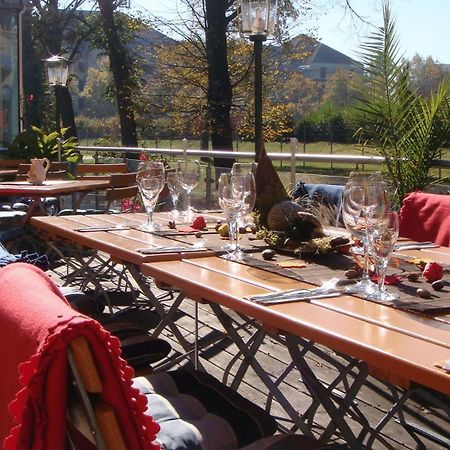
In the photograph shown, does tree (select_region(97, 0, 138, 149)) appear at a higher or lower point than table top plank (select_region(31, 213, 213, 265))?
higher

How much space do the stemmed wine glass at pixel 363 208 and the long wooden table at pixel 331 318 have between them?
0.48ft

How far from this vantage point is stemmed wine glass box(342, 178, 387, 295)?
6.73 feet

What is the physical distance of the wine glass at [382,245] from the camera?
191 centimetres

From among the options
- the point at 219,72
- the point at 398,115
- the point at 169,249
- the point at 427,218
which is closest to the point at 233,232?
the point at 169,249

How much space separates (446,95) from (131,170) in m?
4.37

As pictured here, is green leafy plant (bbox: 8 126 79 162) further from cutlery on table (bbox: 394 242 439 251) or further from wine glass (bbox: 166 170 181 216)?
cutlery on table (bbox: 394 242 439 251)

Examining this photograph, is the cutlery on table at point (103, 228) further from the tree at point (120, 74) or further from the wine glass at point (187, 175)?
the tree at point (120, 74)

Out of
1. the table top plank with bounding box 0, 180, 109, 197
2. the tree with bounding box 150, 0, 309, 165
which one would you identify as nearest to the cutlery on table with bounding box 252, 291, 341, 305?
the table top plank with bounding box 0, 180, 109, 197

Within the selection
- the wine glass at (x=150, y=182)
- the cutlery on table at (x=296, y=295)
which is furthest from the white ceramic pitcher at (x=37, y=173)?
the cutlery on table at (x=296, y=295)

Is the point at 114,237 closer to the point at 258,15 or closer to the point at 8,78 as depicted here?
the point at 258,15

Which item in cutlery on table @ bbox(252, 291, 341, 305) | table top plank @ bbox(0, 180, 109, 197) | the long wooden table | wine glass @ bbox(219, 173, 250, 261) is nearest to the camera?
the long wooden table

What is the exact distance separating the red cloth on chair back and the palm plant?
1084 millimetres

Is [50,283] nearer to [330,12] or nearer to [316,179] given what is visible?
[316,179]

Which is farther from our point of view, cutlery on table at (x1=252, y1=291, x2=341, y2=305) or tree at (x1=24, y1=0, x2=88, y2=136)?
tree at (x1=24, y1=0, x2=88, y2=136)
